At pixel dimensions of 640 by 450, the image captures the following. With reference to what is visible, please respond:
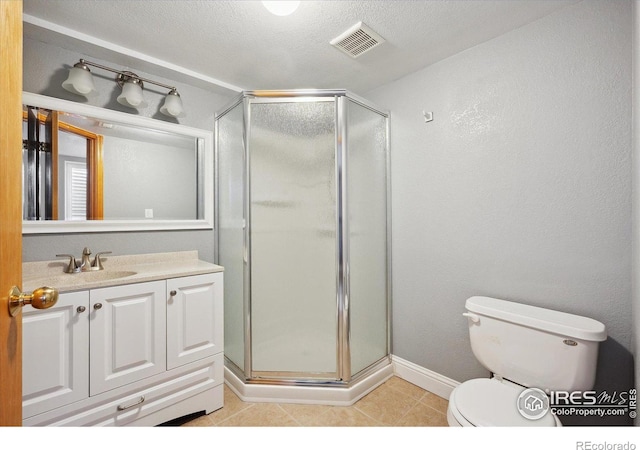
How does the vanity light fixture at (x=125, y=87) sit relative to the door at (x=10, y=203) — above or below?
above

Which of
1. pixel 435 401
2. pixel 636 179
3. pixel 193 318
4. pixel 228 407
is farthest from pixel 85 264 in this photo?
pixel 636 179

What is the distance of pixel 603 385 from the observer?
1.35m

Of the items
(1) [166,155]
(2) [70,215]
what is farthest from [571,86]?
(2) [70,215]

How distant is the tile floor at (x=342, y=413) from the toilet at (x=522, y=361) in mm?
520

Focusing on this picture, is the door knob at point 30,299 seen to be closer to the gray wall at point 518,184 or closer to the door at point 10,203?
the door at point 10,203

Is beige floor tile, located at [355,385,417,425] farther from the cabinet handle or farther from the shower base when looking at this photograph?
the cabinet handle

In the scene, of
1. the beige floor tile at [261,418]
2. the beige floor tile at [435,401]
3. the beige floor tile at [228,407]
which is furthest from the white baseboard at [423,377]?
the beige floor tile at [228,407]

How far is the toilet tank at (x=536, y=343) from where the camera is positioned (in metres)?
1.21

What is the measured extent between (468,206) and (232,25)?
1770mm

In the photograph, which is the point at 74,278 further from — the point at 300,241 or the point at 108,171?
the point at 300,241

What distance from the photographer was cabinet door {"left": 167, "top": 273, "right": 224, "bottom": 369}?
1.60 metres

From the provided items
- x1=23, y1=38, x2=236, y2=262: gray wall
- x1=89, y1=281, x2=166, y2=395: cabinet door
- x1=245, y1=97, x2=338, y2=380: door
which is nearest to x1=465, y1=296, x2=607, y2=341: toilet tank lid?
x1=245, y1=97, x2=338, y2=380: door

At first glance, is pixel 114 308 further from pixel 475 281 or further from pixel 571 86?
Answer: pixel 571 86

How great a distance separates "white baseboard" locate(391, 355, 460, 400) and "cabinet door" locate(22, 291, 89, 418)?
1926 mm
